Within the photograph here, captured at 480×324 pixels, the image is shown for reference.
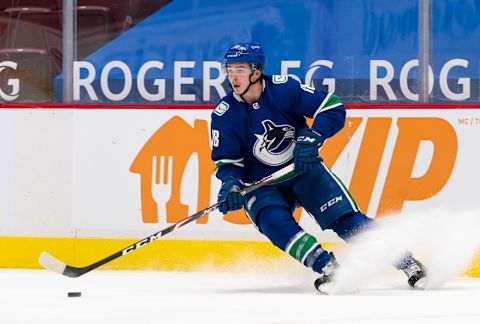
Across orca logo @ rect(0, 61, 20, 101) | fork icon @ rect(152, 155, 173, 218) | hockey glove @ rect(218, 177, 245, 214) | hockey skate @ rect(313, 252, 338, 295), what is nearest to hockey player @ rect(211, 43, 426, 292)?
hockey glove @ rect(218, 177, 245, 214)

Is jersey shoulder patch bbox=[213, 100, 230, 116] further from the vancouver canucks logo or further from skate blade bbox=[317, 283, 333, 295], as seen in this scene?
skate blade bbox=[317, 283, 333, 295]

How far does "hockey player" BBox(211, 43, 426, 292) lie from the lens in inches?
170

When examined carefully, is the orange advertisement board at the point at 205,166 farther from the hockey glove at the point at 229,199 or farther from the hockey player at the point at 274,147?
the hockey glove at the point at 229,199

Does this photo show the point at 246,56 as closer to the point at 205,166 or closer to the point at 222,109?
the point at 222,109

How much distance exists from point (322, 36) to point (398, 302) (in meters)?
1.89

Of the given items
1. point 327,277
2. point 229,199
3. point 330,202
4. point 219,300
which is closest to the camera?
point 219,300

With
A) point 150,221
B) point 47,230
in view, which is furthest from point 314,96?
point 47,230

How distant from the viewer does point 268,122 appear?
14.4ft

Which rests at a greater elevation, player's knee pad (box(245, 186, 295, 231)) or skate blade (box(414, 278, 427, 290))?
player's knee pad (box(245, 186, 295, 231))

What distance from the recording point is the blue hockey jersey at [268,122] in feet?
14.4

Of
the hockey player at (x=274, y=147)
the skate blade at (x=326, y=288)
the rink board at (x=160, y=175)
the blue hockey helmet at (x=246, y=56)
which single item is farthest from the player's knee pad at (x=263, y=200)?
the rink board at (x=160, y=175)

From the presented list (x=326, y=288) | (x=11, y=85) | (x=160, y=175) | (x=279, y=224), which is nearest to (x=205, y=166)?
(x=160, y=175)

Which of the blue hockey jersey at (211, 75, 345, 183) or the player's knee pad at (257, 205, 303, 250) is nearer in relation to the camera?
the player's knee pad at (257, 205, 303, 250)

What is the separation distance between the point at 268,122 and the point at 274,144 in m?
0.09
